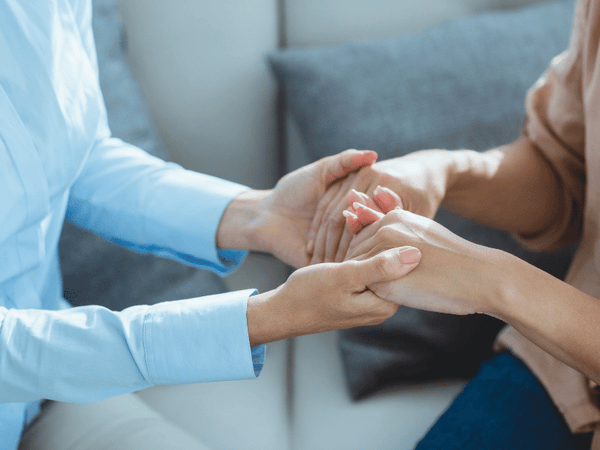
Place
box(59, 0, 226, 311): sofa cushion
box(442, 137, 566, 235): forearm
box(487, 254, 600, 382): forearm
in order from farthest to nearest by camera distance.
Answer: box(59, 0, 226, 311): sofa cushion < box(442, 137, 566, 235): forearm < box(487, 254, 600, 382): forearm

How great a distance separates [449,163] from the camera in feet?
2.30

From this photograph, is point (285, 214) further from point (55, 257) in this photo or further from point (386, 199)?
point (55, 257)

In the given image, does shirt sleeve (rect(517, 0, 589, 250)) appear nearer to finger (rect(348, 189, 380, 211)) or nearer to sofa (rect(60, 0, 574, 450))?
sofa (rect(60, 0, 574, 450))

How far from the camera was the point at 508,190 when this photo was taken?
0.74m

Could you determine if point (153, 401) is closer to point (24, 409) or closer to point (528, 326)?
point (24, 409)

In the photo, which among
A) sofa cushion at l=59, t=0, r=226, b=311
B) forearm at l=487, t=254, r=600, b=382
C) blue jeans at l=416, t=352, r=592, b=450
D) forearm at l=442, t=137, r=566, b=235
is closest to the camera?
forearm at l=487, t=254, r=600, b=382

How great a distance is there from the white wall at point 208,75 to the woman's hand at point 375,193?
360 mm

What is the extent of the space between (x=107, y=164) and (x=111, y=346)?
330 millimetres

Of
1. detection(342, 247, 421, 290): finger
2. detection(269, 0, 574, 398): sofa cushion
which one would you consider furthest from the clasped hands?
detection(269, 0, 574, 398): sofa cushion

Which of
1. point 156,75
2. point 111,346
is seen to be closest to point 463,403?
point 111,346

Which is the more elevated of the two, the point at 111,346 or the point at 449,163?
the point at 449,163

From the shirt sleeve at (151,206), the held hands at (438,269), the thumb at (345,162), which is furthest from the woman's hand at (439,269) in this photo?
the shirt sleeve at (151,206)

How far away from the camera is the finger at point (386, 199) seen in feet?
2.11

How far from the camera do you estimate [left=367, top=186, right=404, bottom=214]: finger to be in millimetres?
644
